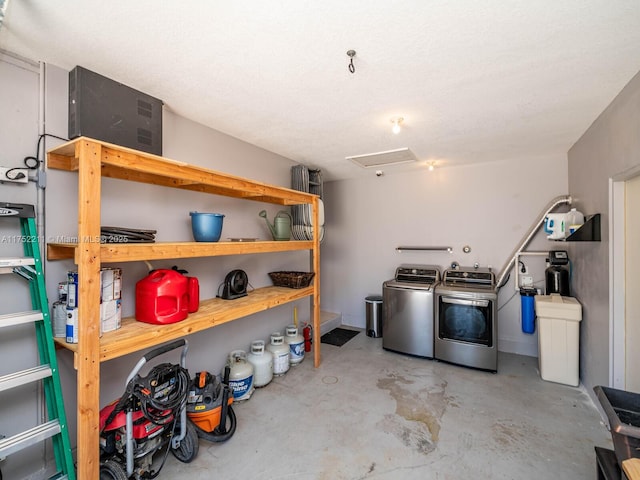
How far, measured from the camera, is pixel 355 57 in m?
1.64

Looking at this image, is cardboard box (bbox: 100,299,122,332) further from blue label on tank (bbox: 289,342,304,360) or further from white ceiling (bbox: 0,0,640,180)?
blue label on tank (bbox: 289,342,304,360)

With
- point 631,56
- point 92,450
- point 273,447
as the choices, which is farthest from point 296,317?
point 631,56

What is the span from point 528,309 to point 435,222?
1542 mm

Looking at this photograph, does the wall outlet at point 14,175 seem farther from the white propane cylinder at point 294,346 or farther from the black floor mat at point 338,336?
the black floor mat at point 338,336

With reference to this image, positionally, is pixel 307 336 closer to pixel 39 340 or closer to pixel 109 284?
pixel 109 284

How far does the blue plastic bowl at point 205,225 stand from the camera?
219cm

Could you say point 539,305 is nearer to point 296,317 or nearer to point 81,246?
point 296,317

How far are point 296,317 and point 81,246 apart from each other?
8.81 ft

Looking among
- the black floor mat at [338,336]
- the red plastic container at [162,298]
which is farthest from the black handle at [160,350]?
the black floor mat at [338,336]

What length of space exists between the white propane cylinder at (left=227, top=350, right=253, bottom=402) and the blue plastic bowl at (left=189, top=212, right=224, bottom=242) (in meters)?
1.21

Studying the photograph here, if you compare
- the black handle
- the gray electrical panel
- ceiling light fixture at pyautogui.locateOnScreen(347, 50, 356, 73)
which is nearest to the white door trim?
ceiling light fixture at pyautogui.locateOnScreen(347, 50, 356, 73)

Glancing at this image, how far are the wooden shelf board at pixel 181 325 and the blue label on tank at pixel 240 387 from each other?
2.15 feet

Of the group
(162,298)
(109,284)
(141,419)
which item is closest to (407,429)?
(141,419)

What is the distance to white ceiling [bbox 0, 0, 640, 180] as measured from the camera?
130 cm
